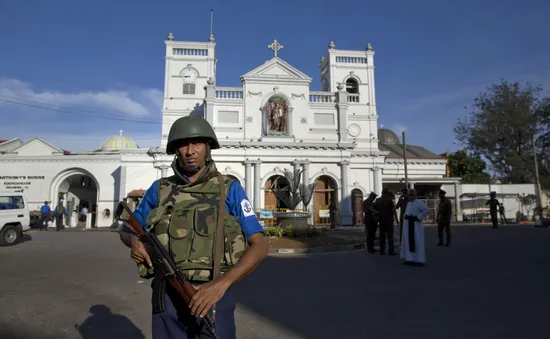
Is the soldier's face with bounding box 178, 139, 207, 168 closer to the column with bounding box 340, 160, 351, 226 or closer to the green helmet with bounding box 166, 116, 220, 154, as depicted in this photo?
the green helmet with bounding box 166, 116, 220, 154

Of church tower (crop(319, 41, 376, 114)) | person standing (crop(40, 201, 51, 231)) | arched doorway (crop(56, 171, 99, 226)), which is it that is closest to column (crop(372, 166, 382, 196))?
church tower (crop(319, 41, 376, 114))

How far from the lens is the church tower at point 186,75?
2855 cm

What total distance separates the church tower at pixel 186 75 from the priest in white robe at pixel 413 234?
2263cm

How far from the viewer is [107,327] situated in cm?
397

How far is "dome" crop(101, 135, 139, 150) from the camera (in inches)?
Answer: 1512

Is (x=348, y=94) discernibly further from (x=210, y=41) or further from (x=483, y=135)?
(x=483, y=135)

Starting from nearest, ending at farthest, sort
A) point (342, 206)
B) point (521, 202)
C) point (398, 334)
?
1. point (398, 334)
2. point (342, 206)
3. point (521, 202)

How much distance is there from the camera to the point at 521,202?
28.9 m

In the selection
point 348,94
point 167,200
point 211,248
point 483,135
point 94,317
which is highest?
point 348,94

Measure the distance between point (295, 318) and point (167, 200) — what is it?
2.90m

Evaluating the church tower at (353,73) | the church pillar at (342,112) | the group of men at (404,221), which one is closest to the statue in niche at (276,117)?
the church pillar at (342,112)

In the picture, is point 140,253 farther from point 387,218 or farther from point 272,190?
point 272,190

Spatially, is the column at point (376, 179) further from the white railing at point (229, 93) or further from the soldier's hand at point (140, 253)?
the soldier's hand at point (140, 253)

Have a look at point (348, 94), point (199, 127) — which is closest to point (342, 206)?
point (348, 94)
